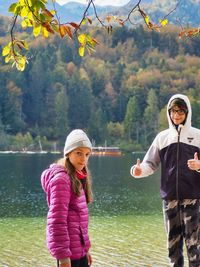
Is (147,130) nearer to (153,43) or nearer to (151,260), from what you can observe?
(153,43)

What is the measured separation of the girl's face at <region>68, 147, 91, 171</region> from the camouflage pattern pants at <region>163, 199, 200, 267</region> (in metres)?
1.01

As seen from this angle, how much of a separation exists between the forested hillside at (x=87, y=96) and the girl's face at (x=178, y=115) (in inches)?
3252

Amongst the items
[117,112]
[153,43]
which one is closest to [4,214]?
[117,112]

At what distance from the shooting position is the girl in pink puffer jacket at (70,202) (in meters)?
2.85

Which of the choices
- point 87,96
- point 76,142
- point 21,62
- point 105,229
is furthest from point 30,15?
point 87,96

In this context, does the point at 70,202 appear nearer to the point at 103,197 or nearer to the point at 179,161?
the point at 179,161

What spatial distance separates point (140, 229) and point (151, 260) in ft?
13.2

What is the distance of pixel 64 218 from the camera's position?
113 inches

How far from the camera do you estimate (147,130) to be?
94062mm

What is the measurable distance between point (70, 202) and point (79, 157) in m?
0.26

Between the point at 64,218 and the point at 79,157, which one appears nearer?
the point at 64,218

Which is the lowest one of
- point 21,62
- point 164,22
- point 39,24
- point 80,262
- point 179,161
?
point 80,262

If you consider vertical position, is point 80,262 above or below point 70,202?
below

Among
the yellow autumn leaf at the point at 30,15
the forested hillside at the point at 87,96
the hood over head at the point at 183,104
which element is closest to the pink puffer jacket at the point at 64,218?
the yellow autumn leaf at the point at 30,15
